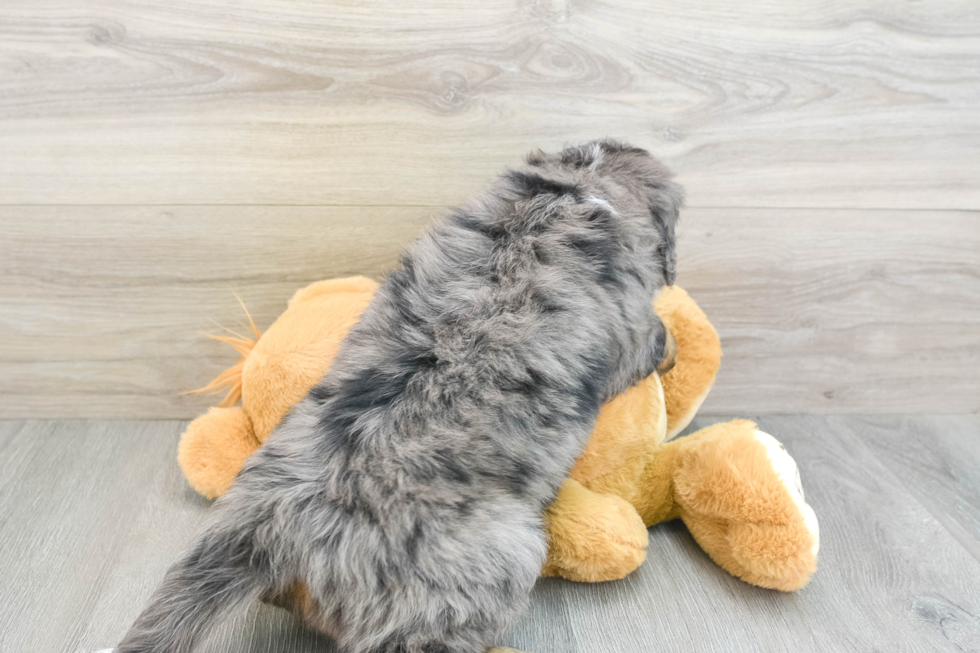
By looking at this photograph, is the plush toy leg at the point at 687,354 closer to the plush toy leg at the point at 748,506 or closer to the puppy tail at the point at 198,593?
the plush toy leg at the point at 748,506

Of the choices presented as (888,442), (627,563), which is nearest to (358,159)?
(627,563)

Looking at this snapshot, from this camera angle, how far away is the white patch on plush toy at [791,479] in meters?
1.19

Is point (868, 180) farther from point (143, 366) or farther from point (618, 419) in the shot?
point (143, 366)

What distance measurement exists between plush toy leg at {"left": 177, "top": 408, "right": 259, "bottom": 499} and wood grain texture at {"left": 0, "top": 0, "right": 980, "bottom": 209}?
20.5 inches

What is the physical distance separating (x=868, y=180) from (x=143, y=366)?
1.85 m

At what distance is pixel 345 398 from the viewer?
102 centimetres

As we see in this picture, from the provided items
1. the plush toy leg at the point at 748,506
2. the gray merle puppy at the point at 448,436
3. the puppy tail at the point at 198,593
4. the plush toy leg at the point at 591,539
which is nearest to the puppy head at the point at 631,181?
the gray merle puppy at the point at 448,436

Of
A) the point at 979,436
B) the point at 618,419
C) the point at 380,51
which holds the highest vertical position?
the point at 380,51

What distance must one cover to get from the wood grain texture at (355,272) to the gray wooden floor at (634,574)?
6.4 inches

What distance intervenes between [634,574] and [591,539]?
162 millimetres

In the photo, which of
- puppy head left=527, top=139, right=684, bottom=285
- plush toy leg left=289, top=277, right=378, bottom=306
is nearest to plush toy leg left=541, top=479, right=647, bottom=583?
puppy head left=527, top=139, right=684, bottom=285

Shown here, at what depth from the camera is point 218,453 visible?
4.63 feet

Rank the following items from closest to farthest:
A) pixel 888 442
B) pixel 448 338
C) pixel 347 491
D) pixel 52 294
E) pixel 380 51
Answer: pixel 347 491 → pixel 448 338 → pixel 380 51 → pixel 52 294 → pixel 888 442

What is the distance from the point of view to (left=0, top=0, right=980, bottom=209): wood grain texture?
145cm
